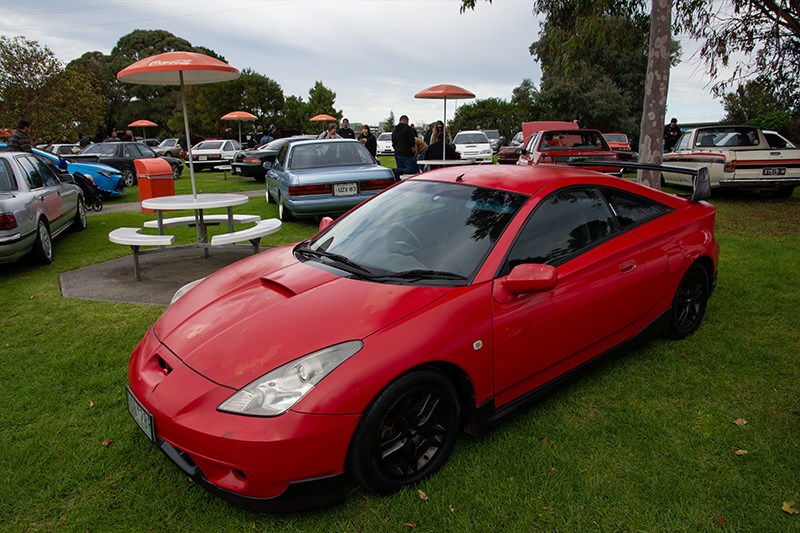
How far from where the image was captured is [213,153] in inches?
914

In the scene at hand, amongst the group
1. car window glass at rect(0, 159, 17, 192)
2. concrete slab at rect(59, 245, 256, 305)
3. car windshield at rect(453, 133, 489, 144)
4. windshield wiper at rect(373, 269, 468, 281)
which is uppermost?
car windshield at rect(453, 133, 489, 144)

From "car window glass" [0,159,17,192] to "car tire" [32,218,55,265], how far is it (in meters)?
0.51

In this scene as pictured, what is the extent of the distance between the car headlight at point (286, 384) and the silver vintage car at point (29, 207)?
17.6ft

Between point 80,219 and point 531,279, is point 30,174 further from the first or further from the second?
point 531,279

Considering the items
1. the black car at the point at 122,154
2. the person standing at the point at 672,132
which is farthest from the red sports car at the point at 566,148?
the black car at the point at 122,154

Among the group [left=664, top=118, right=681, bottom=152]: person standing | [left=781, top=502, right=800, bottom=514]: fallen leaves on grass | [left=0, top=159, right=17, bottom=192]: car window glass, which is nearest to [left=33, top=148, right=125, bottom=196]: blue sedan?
[left=0, top=159, right=17, bottom=192]: car window glass

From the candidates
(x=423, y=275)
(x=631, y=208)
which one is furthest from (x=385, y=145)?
(x=423, y=275)

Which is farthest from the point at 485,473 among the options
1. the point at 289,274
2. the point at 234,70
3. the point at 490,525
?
the point at 234,70

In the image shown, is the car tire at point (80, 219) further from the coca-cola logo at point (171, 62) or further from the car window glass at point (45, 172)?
the coca-cola logo at point (171, 62)

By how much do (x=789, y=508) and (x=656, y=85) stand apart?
23.3 ft

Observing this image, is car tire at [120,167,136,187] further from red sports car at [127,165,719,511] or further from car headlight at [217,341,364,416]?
car headlight at [217,341,364,416]

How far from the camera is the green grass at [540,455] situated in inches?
91.6

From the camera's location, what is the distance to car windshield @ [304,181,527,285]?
2779 millimetres

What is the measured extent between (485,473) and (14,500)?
2216 mm
